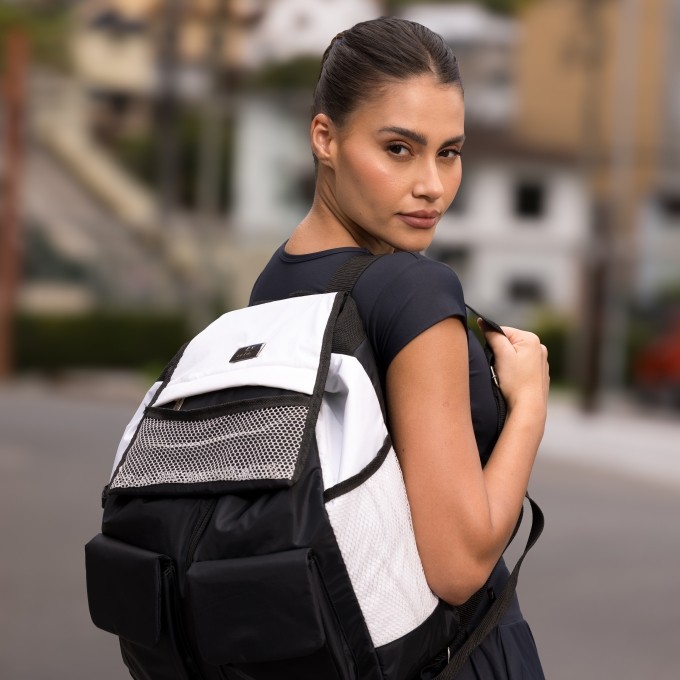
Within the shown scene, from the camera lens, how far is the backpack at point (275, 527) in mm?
1646

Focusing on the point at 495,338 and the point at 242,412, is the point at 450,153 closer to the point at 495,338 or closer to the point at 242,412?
the point at 495,338

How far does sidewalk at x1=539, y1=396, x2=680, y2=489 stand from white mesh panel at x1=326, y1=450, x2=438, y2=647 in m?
10.5

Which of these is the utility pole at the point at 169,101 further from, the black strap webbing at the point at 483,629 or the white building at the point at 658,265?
the black strap webbing at the point at 483,629

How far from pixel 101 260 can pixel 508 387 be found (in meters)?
27.3

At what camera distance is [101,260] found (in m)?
28.6

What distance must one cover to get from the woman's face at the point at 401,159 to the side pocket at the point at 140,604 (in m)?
0.56

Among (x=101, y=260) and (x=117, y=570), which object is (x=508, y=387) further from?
(x=101, y=260)

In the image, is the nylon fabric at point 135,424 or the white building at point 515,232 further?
the white building at point 515,232

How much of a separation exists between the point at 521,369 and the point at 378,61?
0.47 meters

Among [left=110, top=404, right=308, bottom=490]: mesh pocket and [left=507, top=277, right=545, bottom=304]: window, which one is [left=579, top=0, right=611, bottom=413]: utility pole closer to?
[left=507, top=277, right=545, bottom=304]: window

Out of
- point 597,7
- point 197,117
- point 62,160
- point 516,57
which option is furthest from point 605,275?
point 62,160

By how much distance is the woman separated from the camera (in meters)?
1.74

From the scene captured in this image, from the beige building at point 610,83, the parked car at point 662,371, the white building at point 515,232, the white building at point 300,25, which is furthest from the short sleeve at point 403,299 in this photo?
the white building at point 300,25

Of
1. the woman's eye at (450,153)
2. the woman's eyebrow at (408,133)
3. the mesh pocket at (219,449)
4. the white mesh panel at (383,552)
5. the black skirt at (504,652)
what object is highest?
the woman's eyebrow at (408,133)
